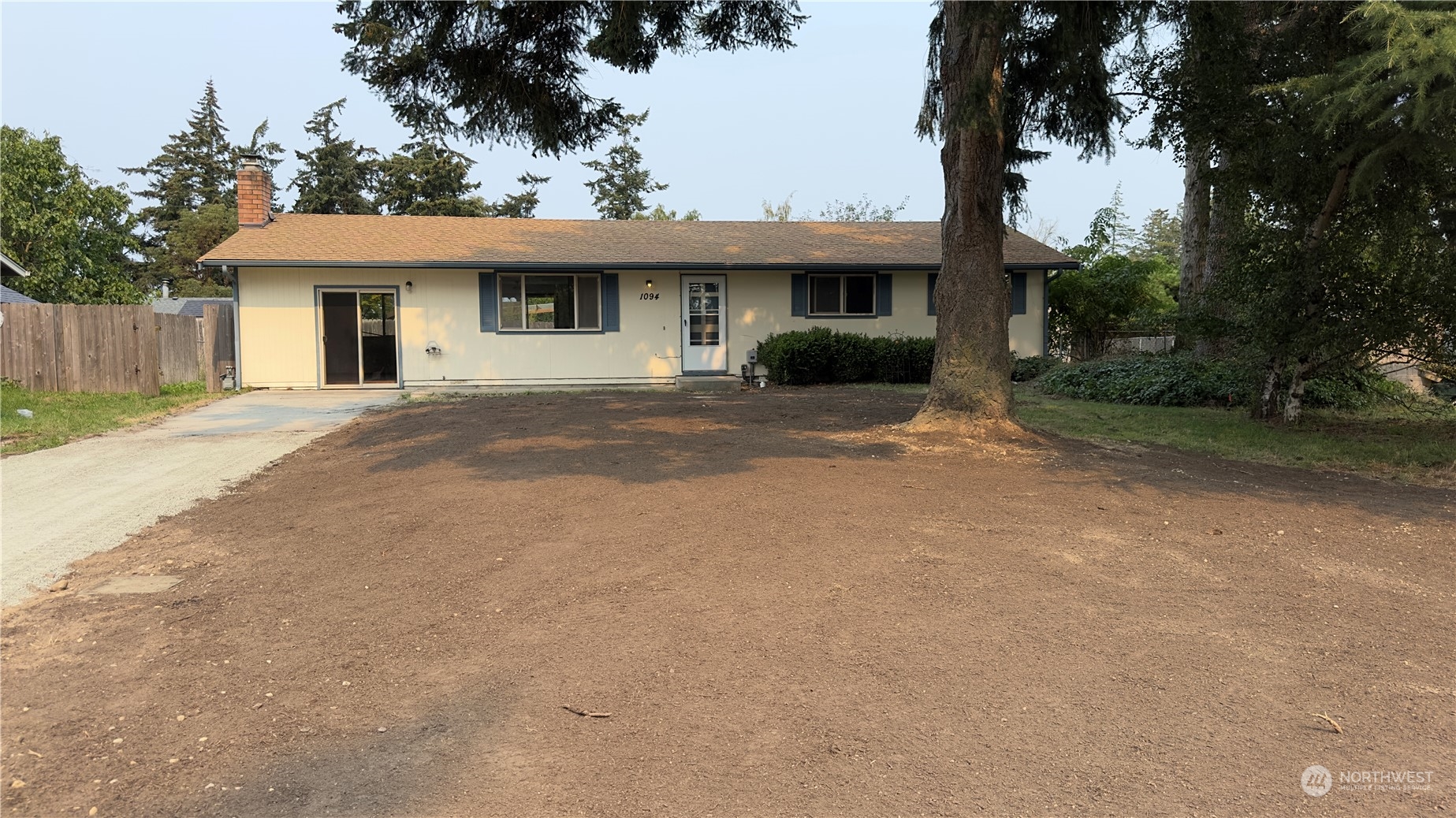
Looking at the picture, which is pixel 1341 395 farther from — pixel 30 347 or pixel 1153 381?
pixel 30 347

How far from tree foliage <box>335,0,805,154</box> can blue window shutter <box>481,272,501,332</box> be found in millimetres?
7909

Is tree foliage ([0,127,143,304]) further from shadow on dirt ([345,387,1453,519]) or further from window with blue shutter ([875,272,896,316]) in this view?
window with blue shutter ([875,272,896,316])

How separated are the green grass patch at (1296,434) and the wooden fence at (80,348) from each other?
14715 mm

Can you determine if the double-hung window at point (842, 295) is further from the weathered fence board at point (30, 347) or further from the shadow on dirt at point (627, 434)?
the weathered fence board at point (30, 347)

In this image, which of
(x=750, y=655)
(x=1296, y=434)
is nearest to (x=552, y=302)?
(x=1296, y=434)

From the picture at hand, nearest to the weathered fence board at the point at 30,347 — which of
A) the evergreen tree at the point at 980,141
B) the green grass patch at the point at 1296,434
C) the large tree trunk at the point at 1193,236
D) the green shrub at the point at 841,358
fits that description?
the green shrub at the point at 841,358

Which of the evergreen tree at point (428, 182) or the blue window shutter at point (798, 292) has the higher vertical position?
the evergreen tree at point (428, 182)

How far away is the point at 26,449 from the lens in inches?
380

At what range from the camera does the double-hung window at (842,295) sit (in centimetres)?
1908

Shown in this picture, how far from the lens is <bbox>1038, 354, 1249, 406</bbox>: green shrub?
1429 centimetres

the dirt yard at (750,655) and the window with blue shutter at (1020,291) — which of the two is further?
the window with blue shutter at (1020,291)

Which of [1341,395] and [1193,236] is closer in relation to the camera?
[1341,395]

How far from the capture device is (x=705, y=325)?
61.5 feet

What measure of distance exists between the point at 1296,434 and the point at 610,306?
12193 mm
